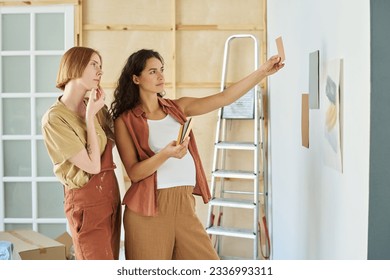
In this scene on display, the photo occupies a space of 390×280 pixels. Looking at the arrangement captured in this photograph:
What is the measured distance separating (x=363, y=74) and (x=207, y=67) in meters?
3.65

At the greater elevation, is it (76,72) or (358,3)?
(358,3)

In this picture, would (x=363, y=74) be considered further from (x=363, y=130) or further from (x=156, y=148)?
(x=156, y=148)

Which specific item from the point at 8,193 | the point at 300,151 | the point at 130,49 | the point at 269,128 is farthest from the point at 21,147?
the point at 300,151

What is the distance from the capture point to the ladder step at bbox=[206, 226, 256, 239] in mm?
5454

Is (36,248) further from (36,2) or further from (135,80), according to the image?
(36,2)

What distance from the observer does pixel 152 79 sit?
3123mm

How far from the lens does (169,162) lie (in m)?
3.09

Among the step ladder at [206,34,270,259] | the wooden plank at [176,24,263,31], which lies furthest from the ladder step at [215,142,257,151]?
the wooden plank at [176,24,263,31]

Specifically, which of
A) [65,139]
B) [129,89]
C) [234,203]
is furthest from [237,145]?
[65,139]

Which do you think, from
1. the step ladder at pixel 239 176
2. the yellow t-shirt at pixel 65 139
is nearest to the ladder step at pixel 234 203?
the step ladder at pixel 239 176

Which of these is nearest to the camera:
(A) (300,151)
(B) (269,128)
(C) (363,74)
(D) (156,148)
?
(C) (363,74)

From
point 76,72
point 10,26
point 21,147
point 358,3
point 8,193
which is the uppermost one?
point 10,26

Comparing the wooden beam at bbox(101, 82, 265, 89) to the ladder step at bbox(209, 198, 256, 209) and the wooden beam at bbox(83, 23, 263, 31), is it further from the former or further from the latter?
the ladder step at bbox(209, 198, 256, 209)

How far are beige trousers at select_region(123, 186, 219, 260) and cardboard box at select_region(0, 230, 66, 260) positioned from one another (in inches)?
46.8
